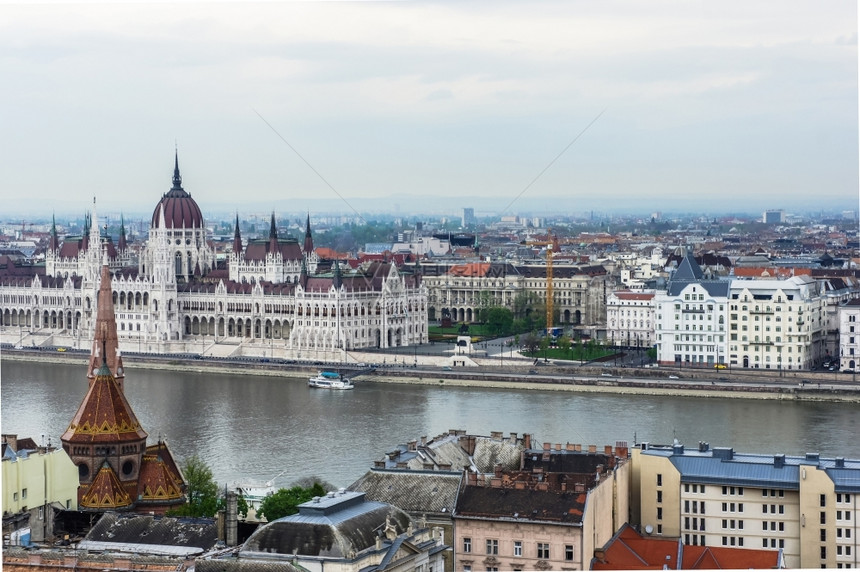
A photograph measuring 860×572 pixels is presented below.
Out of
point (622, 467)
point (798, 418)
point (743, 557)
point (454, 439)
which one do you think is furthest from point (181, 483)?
point (798, 418)

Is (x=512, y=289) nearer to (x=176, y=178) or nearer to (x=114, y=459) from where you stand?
(x=176, y=178)

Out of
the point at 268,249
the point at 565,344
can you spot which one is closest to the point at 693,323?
the point at 565,344

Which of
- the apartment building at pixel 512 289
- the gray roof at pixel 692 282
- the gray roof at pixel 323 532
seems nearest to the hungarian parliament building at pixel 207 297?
the apartment building at pixel 512 289

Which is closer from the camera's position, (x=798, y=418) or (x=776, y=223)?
(x=798, y=418)

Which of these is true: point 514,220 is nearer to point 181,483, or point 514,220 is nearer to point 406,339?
point 406,339

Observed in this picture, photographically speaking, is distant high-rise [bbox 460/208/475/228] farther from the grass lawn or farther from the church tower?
the church tower

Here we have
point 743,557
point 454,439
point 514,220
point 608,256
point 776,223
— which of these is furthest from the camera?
point 514,220
